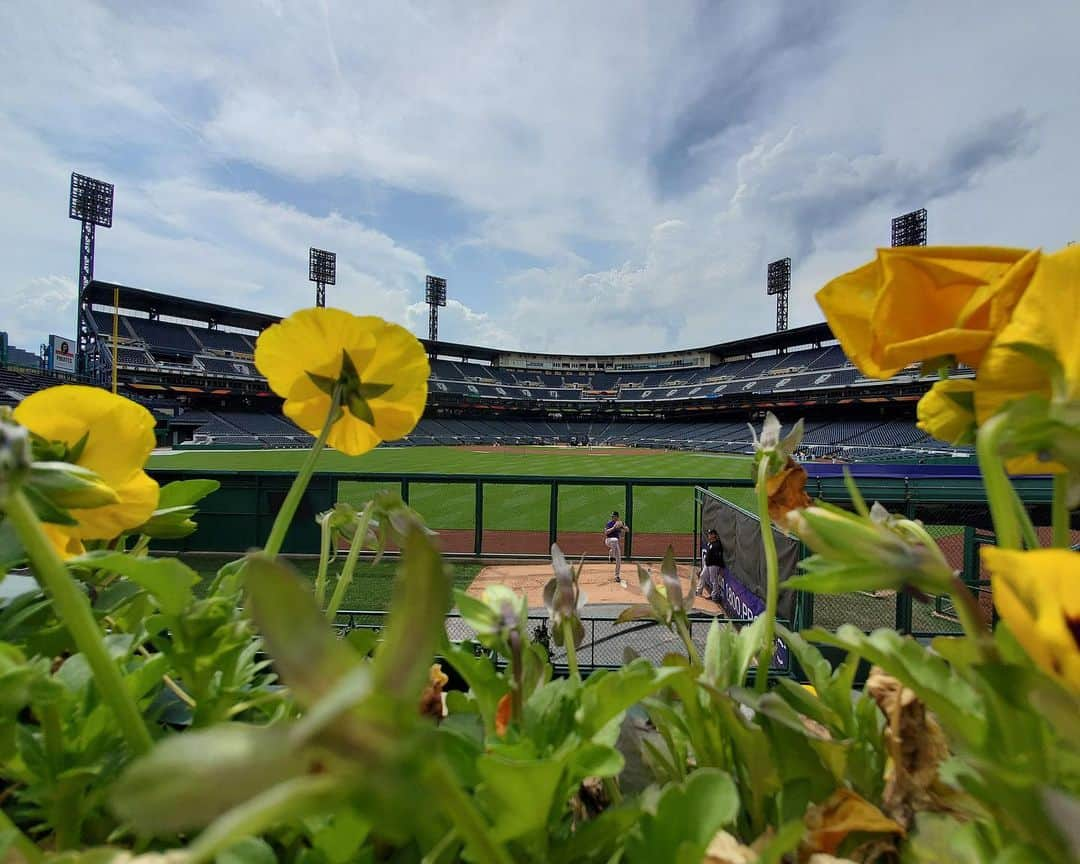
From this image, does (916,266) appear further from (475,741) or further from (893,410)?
(893,410)

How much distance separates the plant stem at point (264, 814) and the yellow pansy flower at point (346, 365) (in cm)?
47

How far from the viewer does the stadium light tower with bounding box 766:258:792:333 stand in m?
45.8

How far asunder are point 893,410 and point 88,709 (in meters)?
39.4

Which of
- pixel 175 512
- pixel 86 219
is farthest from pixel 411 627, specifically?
pixel 86 219

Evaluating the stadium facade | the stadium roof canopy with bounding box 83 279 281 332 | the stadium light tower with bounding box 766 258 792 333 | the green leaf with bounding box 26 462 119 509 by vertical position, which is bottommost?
the green leaf with bounding box 26 462 119 509

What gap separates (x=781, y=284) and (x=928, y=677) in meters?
51.3

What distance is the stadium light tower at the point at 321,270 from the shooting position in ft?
145

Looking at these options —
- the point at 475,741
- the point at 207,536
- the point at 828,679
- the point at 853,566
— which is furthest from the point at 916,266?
the point at 207,536

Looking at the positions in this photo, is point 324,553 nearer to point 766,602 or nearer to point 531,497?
point 766,602

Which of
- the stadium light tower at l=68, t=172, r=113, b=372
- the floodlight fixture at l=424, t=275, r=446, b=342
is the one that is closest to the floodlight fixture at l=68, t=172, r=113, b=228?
the stadium light tower at l=68, t=172, r=113, b=372

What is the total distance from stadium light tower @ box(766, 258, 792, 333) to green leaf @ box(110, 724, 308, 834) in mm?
50530

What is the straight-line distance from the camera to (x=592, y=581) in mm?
8797

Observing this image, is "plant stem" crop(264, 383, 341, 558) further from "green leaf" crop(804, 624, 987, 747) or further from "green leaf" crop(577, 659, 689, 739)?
"green leaf" crop(804, 624, 987, 747)

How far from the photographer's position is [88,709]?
19.6 inches
